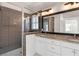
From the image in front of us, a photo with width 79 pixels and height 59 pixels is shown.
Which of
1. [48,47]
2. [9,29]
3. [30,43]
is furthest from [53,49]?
[9,29]

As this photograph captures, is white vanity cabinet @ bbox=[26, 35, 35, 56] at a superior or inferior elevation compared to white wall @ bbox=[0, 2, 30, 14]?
inferior

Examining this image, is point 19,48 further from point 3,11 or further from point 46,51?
point 3,11

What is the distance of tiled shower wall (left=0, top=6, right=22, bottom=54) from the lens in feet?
4.64

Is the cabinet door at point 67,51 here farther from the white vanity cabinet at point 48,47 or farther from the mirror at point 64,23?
the mirror at point 64,23

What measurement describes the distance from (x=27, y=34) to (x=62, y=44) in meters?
0.68

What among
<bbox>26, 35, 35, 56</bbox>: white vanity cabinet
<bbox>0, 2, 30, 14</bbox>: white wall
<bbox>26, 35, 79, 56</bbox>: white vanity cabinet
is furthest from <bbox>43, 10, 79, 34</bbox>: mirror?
<bbox>0, 2, 30, 14</bbox>: white wall

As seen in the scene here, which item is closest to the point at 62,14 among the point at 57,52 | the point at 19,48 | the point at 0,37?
the point at 57,52

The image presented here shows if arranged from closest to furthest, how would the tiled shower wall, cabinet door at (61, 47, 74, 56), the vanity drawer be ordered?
cabinet door at (61, 47, 74, 56) < the vanity drawer < the tiled shower wall

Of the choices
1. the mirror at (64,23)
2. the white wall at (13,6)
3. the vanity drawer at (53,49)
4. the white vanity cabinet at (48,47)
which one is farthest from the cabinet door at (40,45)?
the white wall at (13,6)

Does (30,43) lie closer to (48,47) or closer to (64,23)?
(48,47)

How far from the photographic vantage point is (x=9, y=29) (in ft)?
5.00

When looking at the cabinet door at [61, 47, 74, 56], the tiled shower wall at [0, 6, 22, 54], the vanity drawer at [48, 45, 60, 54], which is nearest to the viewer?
the cabinet door at [61, 47, 74, 56]

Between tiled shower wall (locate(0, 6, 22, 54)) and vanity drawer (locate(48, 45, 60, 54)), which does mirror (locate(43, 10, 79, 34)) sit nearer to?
vanity drawer (locate(48, 45, 60, 54))

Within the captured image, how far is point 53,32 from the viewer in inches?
67.6
